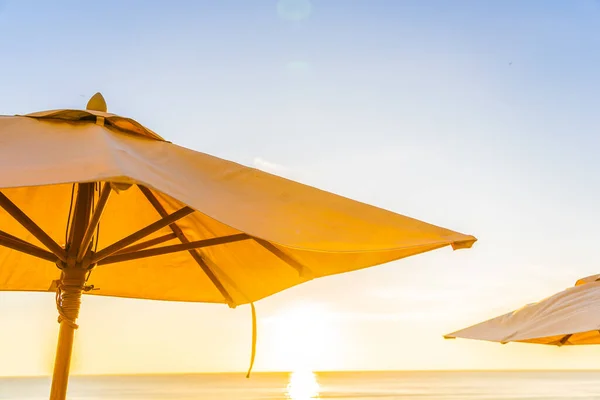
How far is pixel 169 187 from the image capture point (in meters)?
1.68

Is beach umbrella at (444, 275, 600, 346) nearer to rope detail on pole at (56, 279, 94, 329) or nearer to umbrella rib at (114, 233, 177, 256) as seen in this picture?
umbrella rib at (114, 233, 177, 256)

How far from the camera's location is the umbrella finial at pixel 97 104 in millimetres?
2775

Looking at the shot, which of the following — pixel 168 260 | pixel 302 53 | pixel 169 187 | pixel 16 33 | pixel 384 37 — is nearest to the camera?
pixel 169 187

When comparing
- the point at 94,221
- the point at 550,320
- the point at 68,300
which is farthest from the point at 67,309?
the point at 550,320

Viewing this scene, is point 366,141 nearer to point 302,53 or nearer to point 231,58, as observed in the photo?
point 302,53

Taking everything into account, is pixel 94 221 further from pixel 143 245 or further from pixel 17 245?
pixel 143 245

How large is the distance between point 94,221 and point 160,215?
1213mm

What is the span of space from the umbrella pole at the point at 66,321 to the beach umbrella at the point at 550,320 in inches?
120

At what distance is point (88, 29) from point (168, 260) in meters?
8.57

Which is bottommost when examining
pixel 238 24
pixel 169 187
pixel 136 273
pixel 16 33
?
pixel 169 187

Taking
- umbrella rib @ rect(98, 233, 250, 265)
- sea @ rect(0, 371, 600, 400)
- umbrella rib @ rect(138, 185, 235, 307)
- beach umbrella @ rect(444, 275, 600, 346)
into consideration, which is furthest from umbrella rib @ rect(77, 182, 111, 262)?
sea @ rect(0, 371, 600, 400)

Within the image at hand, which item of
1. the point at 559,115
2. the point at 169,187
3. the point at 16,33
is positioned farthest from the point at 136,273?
the point at 559,115

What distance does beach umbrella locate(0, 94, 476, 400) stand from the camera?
5.57 ft

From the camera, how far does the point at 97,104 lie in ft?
9.18
